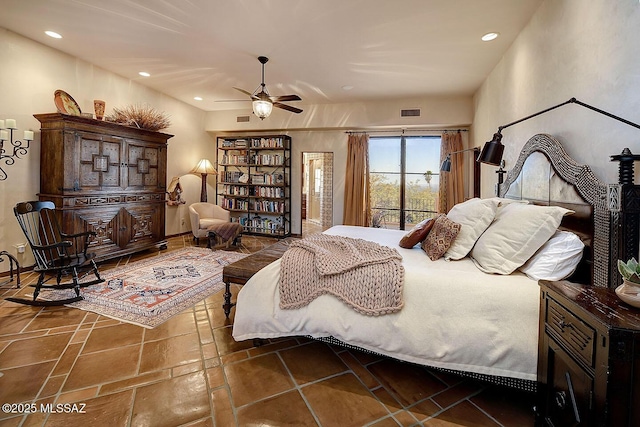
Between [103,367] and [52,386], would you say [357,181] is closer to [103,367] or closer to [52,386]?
[103,367]

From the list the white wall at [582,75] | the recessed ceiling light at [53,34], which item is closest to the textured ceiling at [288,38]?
the recessed ceiling light at [53,34]

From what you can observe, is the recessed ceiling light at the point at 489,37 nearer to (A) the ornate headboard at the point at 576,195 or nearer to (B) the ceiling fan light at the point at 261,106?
(A) the ornate headboard at the point at 576,195

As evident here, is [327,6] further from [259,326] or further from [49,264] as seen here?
[49,264]

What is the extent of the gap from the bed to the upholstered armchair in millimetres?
3654

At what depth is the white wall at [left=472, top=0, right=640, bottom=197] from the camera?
1534 millimetres

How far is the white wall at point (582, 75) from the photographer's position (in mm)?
1534

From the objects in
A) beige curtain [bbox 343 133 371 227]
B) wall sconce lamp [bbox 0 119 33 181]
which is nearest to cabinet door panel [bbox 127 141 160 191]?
wall sconce lamp [bbox 0 119 33 181]

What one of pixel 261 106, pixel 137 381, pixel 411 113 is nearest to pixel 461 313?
pixel 137 381

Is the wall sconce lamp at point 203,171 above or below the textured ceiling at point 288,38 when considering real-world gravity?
below

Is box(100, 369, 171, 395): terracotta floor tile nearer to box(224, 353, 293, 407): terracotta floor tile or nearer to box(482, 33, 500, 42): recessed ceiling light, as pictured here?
box(224, 353, 293, 407): terracotta floor tile

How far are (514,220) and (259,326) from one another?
1836 millimetres

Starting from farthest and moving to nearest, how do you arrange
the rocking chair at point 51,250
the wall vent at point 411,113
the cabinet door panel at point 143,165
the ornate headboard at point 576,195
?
the wall vent at point 411,113, the cabinet door panel at point 143,165, the rocking chair at point 51,250, the ornate headboard at point 576,195

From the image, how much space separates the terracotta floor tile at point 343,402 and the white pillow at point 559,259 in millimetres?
1175

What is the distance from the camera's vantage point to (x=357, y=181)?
5953 mm
